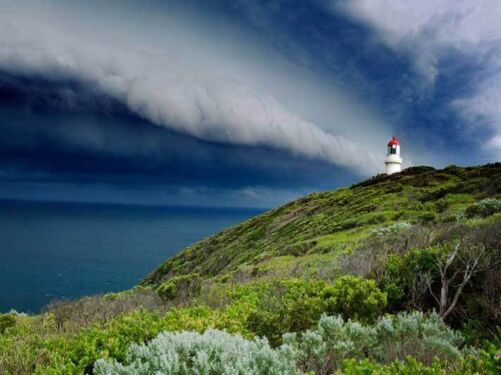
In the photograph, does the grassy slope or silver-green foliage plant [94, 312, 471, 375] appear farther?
the grassy slope

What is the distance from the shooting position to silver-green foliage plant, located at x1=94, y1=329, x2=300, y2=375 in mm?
4176

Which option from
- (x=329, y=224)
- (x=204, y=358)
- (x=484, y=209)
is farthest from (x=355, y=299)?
(x=329, y=224)

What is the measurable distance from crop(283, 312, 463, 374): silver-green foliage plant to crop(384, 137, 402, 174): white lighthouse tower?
66520 millimetres

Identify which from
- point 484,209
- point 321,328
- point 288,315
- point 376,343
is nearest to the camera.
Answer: point 376,343

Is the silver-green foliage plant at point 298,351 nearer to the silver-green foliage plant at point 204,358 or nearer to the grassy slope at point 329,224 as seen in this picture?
the silver-green foliage plant at point 204,358

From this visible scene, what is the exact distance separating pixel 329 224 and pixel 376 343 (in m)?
27.5

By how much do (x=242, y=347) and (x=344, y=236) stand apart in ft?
68.2

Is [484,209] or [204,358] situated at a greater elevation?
[484,209]

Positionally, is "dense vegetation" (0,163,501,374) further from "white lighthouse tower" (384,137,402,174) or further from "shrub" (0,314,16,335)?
"white lighthouse tower" (384,137,402,174)

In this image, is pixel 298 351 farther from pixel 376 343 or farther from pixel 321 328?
pixel 376 343

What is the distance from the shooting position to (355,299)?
279 inches

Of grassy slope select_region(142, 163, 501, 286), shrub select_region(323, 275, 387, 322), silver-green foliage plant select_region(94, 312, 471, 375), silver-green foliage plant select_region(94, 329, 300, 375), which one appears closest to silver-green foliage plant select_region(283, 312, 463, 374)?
silver-green foliage plant select_region(94, 312, 471, 375)

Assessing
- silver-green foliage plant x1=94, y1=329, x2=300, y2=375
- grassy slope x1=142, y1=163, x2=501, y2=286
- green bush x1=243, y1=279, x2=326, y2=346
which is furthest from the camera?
grassy slope x1=142, y1=163, x2=501, y2=286

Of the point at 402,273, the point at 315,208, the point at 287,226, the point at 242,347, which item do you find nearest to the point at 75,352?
the point at 242,347
